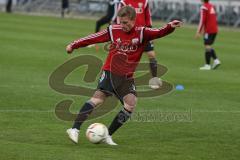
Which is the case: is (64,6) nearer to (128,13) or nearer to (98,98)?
(98,98)

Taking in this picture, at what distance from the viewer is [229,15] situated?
4509 cm

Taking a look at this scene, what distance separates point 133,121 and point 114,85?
6.90 feet

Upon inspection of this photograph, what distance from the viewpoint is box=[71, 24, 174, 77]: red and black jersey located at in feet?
33.4

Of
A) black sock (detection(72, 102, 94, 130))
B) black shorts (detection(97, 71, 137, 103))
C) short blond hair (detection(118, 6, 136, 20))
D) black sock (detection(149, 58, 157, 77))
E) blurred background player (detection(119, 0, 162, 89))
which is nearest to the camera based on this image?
short blond hair (detection(118, 6, 136, 20))

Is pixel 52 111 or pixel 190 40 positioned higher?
pixel 52 111

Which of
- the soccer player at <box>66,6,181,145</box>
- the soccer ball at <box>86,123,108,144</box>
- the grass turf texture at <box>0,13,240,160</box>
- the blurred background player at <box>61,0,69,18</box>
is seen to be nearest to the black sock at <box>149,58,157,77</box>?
the grass turf texture at <box>0,13,240,160</box>

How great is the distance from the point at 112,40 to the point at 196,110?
3673 mm

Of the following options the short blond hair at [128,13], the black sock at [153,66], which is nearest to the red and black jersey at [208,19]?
the black sock at [153,66]

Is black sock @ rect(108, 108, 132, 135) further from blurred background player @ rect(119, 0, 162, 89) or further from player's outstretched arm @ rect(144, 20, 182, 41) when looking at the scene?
blurred background player @ rect(119, 0, 162, 89)

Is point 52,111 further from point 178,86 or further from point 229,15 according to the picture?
point 229,15

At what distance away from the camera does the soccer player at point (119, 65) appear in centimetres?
1011

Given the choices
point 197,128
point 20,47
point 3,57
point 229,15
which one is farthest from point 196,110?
point 229,15

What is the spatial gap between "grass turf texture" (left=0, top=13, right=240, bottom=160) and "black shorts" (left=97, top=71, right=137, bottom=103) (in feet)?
2.29

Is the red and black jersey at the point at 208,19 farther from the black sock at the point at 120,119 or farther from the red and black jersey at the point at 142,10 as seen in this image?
the black sock at the point at 120,119
